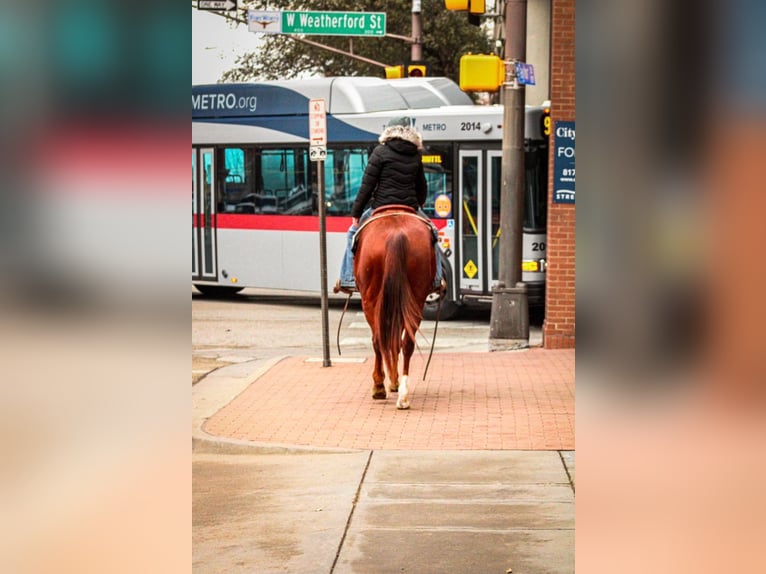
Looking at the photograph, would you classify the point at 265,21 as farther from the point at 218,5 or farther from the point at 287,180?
the point at 287,180

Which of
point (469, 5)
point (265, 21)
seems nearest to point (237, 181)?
point (265, 21)

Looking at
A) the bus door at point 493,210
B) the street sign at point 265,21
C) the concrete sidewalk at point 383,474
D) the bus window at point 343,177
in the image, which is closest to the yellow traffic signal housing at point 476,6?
the bus door at point 493,210

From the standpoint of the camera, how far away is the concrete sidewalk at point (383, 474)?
6398 millimetres

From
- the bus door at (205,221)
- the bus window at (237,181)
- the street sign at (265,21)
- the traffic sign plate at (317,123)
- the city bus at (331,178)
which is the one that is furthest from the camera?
the street sign at (265,21)

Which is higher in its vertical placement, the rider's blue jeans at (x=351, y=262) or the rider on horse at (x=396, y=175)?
the rider on horse at (x=396, y=175)

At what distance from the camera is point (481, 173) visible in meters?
19.9

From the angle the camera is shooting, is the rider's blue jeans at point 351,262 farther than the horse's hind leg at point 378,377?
No

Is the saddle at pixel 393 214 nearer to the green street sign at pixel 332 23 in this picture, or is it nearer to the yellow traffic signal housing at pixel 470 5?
the yellow traffic signal housing at pixel 470 5

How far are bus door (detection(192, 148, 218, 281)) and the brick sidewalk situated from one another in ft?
31.4

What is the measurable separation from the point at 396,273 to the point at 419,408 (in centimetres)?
121

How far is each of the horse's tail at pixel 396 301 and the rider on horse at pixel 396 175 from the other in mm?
429

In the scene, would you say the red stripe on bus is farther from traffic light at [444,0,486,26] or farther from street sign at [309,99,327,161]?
street sign at [309,99,327,161]
